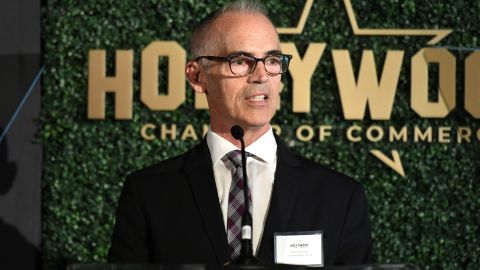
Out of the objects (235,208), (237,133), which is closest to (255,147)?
(235,208)

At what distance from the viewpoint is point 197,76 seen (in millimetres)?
1922

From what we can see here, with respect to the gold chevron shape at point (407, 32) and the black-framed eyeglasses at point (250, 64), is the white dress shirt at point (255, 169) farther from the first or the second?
the gold chevron shape at point (407, 32)

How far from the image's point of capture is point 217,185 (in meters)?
1.84

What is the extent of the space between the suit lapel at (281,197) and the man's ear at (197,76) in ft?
0.76

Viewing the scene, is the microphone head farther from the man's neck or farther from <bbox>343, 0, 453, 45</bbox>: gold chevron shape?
<bbox>343, 0, 453, 45</bbox>: gold chevron shape

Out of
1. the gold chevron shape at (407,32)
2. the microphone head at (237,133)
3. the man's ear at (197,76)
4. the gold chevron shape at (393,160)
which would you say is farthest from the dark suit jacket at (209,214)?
the gold chevron shape at (407,32)

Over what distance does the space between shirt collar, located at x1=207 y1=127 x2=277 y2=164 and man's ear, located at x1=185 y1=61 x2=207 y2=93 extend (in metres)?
0.11

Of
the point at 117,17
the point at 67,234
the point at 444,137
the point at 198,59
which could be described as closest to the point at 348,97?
the point at 444,137

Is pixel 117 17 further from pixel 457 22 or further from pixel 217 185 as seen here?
pixel 217 185

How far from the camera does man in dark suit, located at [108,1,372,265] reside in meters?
1.75

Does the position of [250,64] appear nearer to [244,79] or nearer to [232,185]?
[244,79]

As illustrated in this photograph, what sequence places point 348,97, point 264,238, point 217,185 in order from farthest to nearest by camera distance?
1. point 348,97
2. point 217,185
3. point 264,238

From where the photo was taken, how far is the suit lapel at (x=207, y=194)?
173cm

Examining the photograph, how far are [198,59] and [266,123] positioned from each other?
24cm
